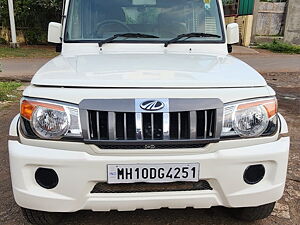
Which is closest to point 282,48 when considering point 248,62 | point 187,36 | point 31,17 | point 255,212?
point 248,62

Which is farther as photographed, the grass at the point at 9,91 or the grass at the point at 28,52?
the grass at the point at 28,52

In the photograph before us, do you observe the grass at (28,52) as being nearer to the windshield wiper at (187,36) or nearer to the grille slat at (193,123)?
the windshield wiper at (187,36)

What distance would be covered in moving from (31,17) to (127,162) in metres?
17.0

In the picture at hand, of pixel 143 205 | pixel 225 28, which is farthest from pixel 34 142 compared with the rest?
pixel 225 28

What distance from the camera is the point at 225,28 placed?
Answer: 3.71m

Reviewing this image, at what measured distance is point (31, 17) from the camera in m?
17.4

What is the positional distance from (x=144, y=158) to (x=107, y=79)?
57 cm

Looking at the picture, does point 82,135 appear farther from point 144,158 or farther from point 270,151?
point 270,151

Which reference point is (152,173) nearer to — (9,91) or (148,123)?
(148,123)

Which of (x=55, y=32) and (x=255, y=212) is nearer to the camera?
(x=255, y=212)

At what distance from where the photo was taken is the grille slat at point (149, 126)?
216 cm

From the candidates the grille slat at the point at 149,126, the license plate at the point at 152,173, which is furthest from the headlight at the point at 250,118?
the license plate at the point at 152,173

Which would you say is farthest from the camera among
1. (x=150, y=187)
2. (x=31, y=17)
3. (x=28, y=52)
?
(x=31, y=17)

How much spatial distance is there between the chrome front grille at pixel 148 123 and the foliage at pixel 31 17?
1535cm
